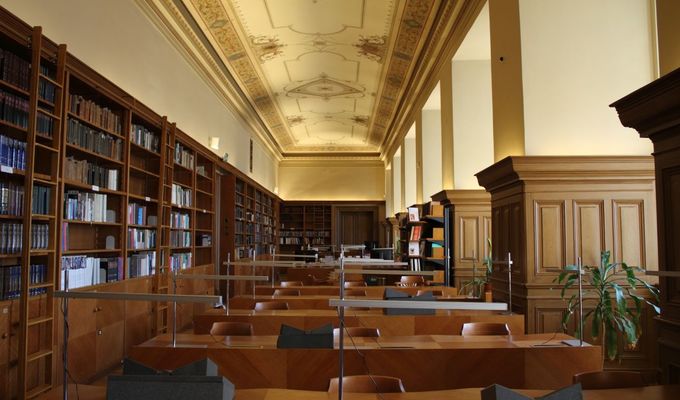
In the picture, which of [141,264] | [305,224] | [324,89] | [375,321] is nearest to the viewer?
[375,321]

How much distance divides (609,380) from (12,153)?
4214 mm

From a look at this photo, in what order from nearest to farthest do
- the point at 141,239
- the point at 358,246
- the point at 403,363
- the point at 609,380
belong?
1. the point at 609,380
2. the point at 403,363
3. the point at 141,239
4. the point at 358,246

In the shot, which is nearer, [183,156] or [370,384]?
[370,384]

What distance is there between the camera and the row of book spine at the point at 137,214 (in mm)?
6484

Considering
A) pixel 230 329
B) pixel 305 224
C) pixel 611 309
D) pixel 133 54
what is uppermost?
pixel 133 54

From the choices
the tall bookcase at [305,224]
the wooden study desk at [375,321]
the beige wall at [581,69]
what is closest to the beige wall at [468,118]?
the beige wall at [581,69]

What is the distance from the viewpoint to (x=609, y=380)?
296 centimetres

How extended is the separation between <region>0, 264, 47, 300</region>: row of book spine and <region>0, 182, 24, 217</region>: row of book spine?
416 mm

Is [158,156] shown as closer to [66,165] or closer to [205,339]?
[66,165]

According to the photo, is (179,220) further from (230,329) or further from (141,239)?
(230,329)

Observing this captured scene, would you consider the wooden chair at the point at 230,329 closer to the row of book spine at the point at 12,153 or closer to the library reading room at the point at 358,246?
the library reading room at the point at 358,246

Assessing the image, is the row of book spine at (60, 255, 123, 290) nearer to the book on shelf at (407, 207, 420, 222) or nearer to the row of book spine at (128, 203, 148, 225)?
the row of book spine at (128, 203, 148, 225)

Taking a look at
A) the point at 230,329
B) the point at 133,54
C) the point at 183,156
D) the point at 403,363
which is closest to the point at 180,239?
the point at 183,156

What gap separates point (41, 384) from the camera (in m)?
4.54
